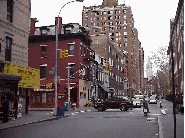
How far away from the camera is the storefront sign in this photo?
22.5 metres

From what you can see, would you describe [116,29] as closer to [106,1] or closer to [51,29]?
[106,1]

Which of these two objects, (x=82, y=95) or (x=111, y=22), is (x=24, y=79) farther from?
(x=111, y=22)

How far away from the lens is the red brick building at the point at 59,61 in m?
45.1

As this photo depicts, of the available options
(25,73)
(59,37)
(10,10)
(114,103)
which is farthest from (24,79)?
(59,37)

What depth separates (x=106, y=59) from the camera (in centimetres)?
6569

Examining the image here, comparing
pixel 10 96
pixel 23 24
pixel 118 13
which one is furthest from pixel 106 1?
pixel 10 96

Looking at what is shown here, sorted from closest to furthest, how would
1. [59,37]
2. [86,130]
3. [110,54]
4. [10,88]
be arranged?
[86,130], [10,88], [59,37], [110,54]

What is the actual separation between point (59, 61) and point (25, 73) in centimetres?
2104

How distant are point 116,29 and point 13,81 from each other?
101676 mm

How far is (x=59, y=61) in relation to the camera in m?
46.2

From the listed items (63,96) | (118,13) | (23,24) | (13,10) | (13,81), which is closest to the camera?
(13,81)

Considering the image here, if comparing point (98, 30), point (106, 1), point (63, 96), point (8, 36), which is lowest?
point (63, 96)

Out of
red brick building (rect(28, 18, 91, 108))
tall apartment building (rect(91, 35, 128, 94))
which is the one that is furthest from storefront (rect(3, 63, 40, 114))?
tall apartment building (rect(91, 35, 128, 94))

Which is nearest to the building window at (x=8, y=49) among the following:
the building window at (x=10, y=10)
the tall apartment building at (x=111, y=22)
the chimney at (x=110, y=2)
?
the building window at (x=10, y=10)
